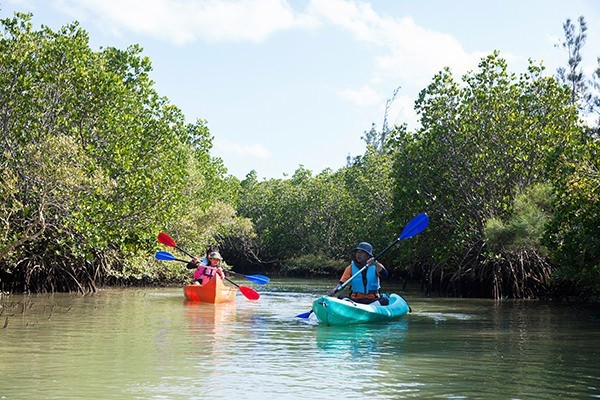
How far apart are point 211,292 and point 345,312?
6003 mm

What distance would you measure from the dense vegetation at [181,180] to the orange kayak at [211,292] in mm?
2268

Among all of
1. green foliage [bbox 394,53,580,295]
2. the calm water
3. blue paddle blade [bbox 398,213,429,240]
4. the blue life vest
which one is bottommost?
the calm water

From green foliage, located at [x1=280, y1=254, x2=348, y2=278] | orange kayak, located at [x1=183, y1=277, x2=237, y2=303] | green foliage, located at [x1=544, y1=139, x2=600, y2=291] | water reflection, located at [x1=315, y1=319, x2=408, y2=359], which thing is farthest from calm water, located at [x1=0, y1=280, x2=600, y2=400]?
green foliage, located at [x1=280, y1=254, x2=348, y2=278]

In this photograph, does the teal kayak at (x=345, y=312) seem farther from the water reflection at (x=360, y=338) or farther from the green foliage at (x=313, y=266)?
the green foliage at (x=313, y=266)

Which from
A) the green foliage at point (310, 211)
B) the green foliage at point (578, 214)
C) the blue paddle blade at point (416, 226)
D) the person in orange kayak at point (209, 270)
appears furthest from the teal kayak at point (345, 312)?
the green foliage at point (310, 211)

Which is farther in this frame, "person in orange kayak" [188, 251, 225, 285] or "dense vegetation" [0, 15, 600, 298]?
"person in orange kayak" [188, 251, 225, 285]

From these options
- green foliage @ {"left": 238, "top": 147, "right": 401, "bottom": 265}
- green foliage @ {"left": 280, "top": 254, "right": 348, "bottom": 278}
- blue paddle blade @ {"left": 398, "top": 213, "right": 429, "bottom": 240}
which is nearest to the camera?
blue paddle blade @ {"left": 398, "top": 213, "right": 429, "bottom": 240}

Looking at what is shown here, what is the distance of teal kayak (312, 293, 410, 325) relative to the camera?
1332cm

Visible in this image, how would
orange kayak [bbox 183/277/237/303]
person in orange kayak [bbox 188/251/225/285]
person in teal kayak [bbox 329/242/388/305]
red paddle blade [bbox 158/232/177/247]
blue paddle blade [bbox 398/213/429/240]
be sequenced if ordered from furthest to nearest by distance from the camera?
person in orange kayak [bbox 188/251/225/285] → red paddle blade [bbox 158/232/177/247] → orange kayak [bbox 183/277/237/303] → blue paddle blade [bbox 398/213/429/240] → person in teal kayak [bbox 329/242/388/305]

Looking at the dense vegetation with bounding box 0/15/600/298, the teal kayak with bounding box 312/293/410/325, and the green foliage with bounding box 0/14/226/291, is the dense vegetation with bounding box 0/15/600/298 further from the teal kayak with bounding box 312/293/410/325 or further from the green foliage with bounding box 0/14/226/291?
the teal kayak with bounding box 312/293/410/325

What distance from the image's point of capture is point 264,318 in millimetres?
15477

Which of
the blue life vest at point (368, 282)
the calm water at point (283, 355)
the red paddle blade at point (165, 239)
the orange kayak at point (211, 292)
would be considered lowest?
the calm water at point (283, 355)

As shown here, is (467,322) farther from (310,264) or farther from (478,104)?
(310,264)

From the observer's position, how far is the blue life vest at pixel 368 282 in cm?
1420
